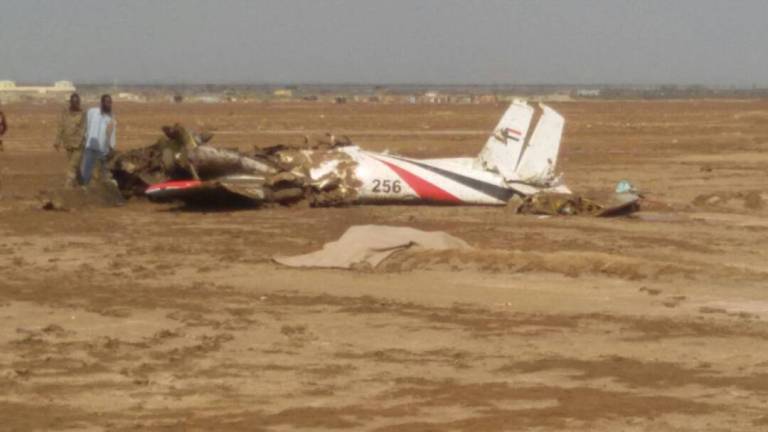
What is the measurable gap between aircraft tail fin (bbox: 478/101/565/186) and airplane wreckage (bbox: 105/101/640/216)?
15 millimetres

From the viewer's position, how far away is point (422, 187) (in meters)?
20.9

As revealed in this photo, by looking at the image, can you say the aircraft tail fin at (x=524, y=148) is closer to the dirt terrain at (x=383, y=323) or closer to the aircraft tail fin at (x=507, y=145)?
the aircraft tail fin at (x=507, y=145)

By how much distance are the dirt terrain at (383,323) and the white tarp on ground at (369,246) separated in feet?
1.06

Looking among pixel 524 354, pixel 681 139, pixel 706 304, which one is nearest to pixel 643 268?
pixel 706 304

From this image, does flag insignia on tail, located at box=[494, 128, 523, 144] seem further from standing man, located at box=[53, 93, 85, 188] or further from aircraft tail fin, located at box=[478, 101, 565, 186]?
standing man, located at box=[53, 93, 85, 188]

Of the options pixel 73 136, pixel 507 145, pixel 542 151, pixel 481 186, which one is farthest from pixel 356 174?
pixel 73 136

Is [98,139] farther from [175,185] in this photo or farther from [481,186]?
[481,186]

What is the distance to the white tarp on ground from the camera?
15008 millimetres

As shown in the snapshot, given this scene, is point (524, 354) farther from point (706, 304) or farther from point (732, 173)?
point (732, 173)

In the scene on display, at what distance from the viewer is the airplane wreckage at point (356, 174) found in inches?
793

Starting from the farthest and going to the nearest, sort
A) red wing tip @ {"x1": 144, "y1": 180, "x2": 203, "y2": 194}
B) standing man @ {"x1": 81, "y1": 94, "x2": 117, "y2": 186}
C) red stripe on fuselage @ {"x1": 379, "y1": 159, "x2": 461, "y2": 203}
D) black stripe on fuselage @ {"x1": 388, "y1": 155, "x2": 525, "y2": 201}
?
black stripe on fuselage @ {"x1": 388, "y1": 155, "x2": 525, "y2": 201}, red stripe on fuselage @ {"x1": 379, "y1": 159, "x2": 461, "y2": 203}, standing man @ {"x1": 81, "y1": 94, "x2": 117, "y2": 186}, red wing tip @ {"x1": 144, "y1": 180, "x2": 203, "y2": 194}

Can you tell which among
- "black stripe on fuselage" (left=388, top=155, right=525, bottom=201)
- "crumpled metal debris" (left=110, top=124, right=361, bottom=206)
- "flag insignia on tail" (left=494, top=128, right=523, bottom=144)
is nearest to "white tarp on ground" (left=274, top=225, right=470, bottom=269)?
"crumpled metal debris" (left=110, top=124, right=361, bottom=206)

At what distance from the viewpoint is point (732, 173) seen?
96.2 ft

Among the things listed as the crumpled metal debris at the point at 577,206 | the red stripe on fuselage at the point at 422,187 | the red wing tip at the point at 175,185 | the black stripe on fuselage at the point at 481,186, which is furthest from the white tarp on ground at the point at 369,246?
the black stripe on fuselage at the point at 481,186
